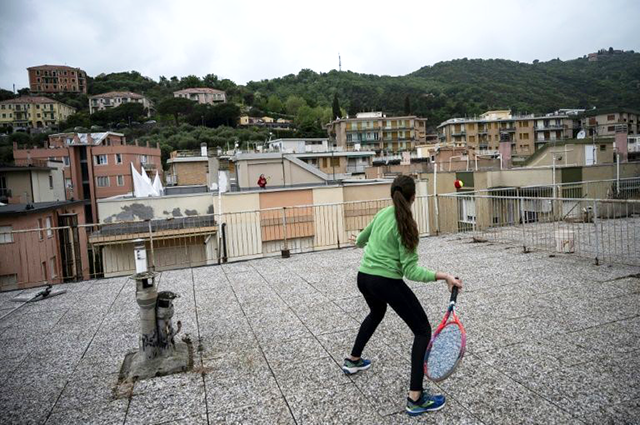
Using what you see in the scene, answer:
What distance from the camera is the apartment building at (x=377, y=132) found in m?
88.4

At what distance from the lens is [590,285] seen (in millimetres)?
6629

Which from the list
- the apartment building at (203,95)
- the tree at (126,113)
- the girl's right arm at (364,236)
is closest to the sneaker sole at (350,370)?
the girl's right arm at (364,236)

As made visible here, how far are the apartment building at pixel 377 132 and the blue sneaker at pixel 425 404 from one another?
8445cm

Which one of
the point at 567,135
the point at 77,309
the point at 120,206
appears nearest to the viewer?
the point at 77,309

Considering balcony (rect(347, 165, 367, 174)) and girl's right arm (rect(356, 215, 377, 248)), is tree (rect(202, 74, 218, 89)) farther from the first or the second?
girl's right arm (rect(356, 215, 377, 248))

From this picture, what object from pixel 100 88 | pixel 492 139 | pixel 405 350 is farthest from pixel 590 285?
pixel 100 88

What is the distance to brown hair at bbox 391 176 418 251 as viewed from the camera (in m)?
3.32

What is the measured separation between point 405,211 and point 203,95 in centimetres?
14266

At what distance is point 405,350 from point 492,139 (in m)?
93.0

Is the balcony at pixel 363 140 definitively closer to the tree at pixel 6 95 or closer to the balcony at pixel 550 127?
the balcony at pixel 550 127

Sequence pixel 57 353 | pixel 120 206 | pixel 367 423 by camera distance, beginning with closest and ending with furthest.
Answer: pixel 367 423 < pixel 57 353 < pixel 120 206

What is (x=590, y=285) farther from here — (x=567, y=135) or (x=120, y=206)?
(x=567, y=135)

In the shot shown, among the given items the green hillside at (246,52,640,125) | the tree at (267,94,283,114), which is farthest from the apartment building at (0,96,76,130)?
the green hillside at (246,52,640,125)

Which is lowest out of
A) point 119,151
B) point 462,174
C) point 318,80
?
Result: point 462,174
